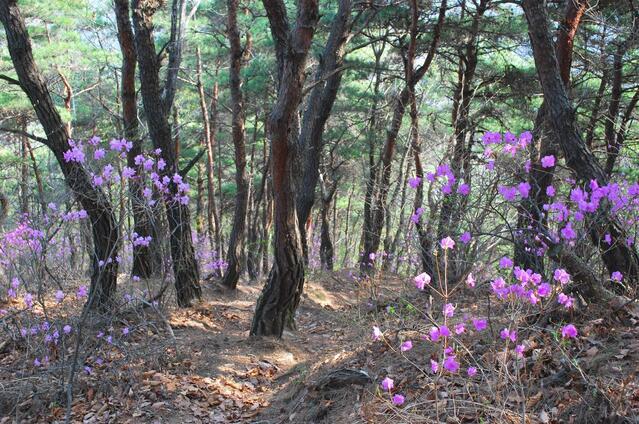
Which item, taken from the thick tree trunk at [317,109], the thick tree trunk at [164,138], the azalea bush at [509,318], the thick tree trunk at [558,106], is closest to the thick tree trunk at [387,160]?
the thick tree trunk at [317,109]

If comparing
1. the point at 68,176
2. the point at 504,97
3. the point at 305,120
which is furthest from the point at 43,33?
the point at 504,97

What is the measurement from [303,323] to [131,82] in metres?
4.40

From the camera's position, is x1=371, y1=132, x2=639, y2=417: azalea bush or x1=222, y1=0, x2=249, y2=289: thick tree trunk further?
x1=222, y1=0, x2=249, y2=289: thick tree trunk

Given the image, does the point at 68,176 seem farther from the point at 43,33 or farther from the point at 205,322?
the point at 43,33

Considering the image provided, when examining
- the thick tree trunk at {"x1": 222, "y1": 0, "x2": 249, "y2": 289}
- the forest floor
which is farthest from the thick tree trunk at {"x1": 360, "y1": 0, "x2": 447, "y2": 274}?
the forest floor

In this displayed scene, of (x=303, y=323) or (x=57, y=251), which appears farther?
(x=303, y=323)

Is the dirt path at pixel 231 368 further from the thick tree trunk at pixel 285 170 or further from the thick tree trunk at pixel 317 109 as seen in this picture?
the thick tree trunk at pixel 317 109

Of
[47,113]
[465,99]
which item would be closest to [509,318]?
[47,113]

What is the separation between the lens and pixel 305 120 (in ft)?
27.8

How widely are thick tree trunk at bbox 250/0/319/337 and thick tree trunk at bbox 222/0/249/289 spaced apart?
2580mm

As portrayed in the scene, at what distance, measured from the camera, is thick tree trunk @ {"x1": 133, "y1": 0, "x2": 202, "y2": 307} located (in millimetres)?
A: 6434

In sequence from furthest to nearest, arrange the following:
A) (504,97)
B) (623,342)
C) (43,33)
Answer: (43,33) → (504,97) → (623,342)

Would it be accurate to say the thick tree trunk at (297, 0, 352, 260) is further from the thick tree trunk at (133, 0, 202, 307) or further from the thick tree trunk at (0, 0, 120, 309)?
the thick tree trunk at (0, 0, 120, 309)

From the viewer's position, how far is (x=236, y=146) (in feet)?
28.6
